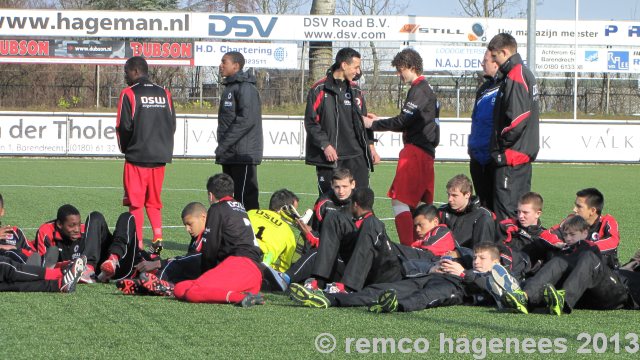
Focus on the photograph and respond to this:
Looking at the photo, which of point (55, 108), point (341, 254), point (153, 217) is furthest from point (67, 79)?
point (341, 254)

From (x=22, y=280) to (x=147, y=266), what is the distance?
1.25 m

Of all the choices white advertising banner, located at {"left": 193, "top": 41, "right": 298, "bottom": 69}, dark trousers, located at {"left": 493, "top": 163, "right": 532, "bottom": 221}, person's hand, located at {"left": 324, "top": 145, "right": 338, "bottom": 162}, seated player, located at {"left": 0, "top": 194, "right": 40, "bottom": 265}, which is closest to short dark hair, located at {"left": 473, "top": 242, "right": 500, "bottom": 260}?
dark trousers, located at {"left": 493, "top": 163, "right": 532, "bottom": 221}

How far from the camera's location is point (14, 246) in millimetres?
8758

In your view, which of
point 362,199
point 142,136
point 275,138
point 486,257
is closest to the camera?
point 486,257

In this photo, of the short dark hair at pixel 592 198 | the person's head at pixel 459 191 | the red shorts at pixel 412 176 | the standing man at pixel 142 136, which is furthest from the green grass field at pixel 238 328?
the red shorts at pixel 412 176

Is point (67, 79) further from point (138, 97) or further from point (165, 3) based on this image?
point (138, 97)

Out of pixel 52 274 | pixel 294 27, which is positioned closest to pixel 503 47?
pixel 52 274

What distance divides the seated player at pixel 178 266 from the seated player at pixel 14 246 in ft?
3.06

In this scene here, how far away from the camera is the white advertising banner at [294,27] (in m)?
38.7

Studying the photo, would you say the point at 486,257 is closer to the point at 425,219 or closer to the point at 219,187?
the point at 425,219

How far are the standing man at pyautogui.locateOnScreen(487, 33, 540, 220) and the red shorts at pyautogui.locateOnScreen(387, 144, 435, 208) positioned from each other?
1007mm

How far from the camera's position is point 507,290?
24.3 feet

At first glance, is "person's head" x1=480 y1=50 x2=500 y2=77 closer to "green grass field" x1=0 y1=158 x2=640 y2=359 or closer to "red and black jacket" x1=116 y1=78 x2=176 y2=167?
"green grass field" x1=0 y1=158 x2=640 y2=359

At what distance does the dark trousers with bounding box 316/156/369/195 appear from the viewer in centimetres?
1061
